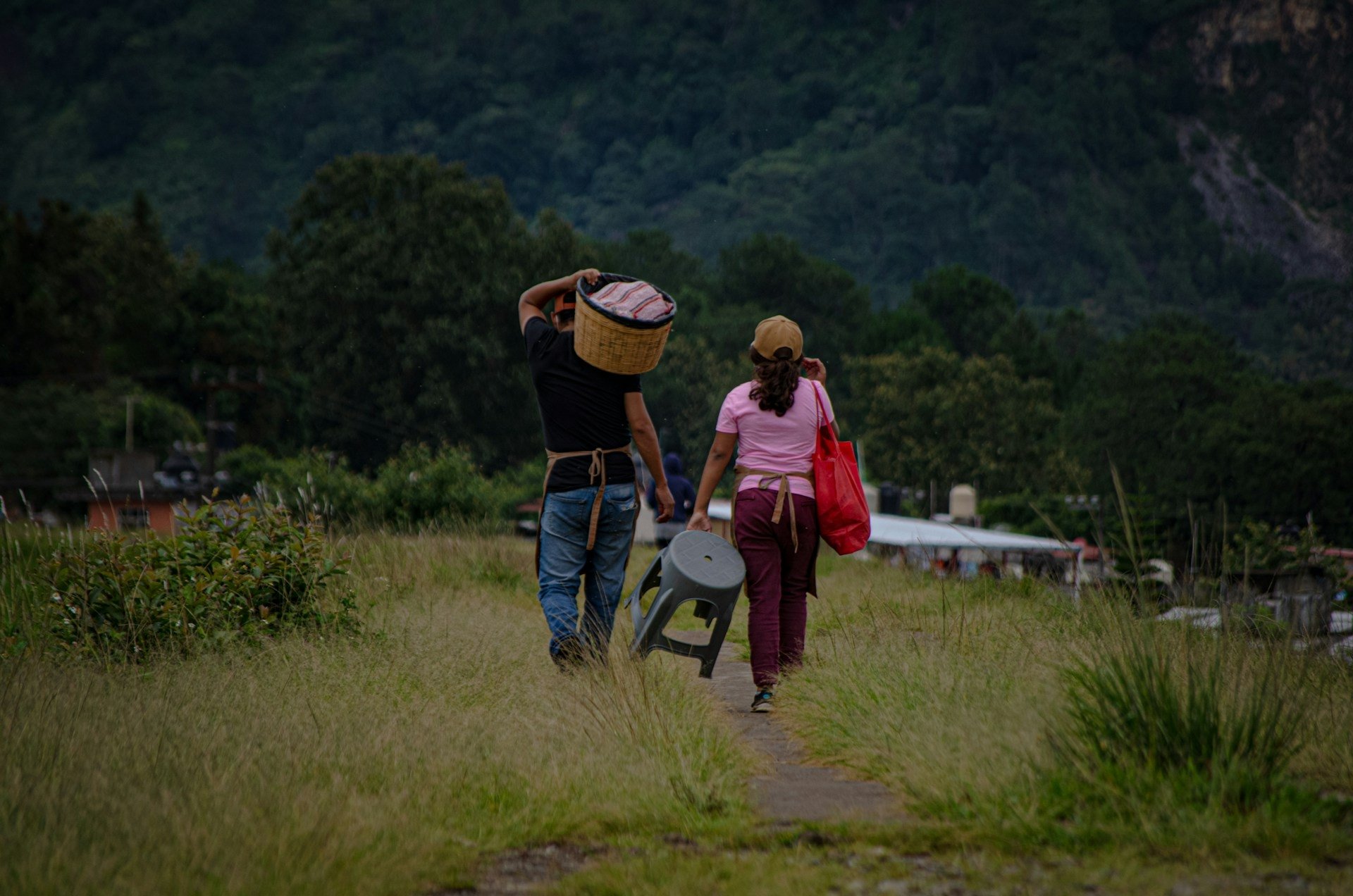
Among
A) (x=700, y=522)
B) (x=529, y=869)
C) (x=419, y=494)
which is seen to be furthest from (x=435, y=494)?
(x=529, y=869)

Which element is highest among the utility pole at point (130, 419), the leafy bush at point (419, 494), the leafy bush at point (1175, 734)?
the leafy bush at point (1175, 734)

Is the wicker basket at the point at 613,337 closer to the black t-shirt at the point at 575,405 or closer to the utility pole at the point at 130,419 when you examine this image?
the black t-shirt at the point at 575,405

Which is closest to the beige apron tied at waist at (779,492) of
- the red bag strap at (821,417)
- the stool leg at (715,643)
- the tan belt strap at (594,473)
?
the red bag strap at (821,417)

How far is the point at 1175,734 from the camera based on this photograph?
176 inches

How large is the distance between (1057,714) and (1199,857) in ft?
3.00

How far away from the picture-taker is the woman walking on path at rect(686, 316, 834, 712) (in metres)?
6.78

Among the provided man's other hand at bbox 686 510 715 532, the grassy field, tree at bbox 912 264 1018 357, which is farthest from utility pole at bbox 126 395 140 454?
tree at bbox 912 264 1018 357

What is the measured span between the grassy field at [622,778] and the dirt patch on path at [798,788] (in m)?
0.08

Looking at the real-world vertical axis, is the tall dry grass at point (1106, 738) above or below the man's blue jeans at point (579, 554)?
below

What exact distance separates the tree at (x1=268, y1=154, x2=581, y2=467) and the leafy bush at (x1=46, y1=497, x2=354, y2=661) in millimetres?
48458

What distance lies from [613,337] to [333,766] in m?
2.33

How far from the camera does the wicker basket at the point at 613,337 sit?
6234 millimetres

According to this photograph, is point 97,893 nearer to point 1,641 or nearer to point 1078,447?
point 1,641

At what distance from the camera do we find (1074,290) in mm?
189875
